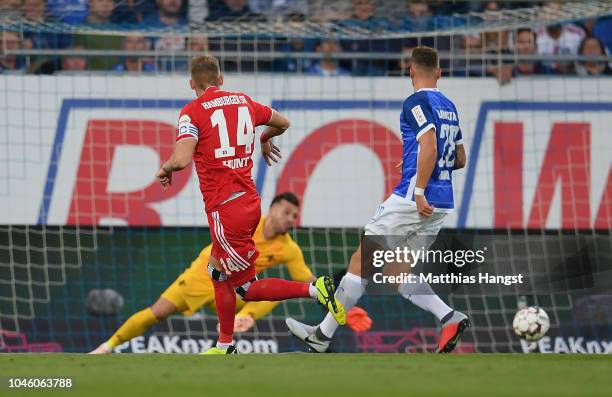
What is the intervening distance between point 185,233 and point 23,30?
98.8 inches

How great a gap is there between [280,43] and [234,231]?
4.81 metres

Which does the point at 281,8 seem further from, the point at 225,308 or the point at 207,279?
the point at 225,308

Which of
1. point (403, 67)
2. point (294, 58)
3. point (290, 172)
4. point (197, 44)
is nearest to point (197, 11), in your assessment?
point (197, 44)

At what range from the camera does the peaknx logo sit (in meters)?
12.7

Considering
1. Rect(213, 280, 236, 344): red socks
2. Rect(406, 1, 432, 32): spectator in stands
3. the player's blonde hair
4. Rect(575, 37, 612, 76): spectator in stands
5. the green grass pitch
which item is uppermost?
Rect(406, 1, 432, 32): spectator in stands

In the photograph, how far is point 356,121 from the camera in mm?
12977

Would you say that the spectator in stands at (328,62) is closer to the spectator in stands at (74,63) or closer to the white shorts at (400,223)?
the spectator in stands at (74,63)

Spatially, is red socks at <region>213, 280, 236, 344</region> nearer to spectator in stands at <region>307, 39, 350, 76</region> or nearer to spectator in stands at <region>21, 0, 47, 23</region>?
spectator in stands at <region>307, 39, 350, 76</region>

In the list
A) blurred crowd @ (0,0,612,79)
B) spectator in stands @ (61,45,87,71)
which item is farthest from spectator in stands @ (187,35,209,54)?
spectator in stands @ (61,45,87,71)

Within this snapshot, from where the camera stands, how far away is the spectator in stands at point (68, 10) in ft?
43.4

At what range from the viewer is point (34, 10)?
13.2 metres

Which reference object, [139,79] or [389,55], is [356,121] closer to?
[389,55]

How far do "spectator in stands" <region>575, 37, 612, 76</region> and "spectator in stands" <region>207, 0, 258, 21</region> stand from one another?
3336mm

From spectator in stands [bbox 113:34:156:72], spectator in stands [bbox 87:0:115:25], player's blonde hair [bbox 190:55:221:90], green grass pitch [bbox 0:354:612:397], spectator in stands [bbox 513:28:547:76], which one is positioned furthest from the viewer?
spectator in stands [bbox 87:0:115:25]
